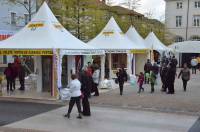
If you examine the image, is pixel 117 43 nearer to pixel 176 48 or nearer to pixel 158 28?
pixel 176 48

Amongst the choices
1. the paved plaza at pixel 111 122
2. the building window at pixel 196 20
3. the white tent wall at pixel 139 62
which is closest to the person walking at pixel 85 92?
the paved plaza at pixel 111 122

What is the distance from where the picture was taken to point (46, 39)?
2017 cm

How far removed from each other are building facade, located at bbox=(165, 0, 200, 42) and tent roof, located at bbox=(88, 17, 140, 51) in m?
45.7

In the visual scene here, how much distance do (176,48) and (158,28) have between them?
1278cm

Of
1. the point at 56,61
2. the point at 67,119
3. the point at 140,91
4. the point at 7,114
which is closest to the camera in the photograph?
the point at 67,119

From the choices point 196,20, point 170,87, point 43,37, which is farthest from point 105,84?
point 196,20

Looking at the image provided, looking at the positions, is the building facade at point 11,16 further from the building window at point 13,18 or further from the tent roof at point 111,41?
the tent roof at point 111,41

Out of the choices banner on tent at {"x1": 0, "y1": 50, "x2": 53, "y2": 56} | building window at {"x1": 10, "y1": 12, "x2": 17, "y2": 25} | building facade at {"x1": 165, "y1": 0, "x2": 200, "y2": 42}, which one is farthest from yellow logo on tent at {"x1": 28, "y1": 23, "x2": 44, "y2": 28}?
building facade at {"x1": 165, "y1": 0, "x2": 200, "y2": 42}

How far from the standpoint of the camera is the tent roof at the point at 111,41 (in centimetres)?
2866

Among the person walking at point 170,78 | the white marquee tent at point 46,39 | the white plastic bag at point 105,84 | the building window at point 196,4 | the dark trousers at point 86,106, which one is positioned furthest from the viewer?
the building window at point 196,4

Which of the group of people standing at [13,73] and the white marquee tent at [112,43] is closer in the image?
the group of people standing at [13,73]

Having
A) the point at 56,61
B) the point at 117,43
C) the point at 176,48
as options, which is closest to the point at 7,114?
the point at 56,61

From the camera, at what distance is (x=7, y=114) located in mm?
15578

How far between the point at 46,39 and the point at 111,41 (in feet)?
32.1
